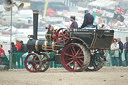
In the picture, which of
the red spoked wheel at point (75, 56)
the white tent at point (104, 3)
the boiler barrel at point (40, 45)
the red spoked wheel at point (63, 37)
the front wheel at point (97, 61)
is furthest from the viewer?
the white tent at point (104, 3)

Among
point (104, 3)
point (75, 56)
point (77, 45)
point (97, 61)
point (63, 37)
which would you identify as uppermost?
point (104, 3)

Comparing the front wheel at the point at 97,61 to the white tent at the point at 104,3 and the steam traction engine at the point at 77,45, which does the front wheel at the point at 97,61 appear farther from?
the white tent at the point at 104,3

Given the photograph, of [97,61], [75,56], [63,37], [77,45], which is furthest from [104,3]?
[77,45]

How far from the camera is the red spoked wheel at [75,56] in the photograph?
922 cm

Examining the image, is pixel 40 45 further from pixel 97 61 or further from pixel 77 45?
pixel 97 61

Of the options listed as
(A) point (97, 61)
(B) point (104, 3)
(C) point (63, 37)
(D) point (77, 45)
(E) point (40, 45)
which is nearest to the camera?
(D) point (77, 45)

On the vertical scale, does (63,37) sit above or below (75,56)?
above

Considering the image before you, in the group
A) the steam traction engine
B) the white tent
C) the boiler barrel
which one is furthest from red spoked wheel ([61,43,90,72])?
the white tent

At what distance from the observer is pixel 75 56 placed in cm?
947

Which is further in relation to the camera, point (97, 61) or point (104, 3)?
point (104, 3)

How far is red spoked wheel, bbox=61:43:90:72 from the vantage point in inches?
363

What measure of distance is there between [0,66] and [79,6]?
1608 inches

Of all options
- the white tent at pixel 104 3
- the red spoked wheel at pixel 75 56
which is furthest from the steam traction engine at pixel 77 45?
the white tent at pixel 104 3

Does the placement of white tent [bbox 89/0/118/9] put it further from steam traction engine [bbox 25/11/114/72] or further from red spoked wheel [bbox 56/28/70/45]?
red spoked wheel [bbox 56/28/70/45]
